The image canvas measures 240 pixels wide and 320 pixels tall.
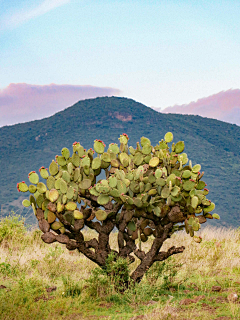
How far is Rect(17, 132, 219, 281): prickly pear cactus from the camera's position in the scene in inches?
216

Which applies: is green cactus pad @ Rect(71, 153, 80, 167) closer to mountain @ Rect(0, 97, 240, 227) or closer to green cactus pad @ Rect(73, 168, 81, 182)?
green cactus pad @ Rect(73, 168, 81, 182)

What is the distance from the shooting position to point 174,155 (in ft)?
19.1

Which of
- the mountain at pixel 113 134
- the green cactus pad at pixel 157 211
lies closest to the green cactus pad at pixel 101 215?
the green cactus pad at pixel 157 211

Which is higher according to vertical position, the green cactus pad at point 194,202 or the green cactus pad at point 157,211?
the green cactus pad at point 194,202

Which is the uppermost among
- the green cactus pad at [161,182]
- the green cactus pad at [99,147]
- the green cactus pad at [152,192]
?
the green cactus pad at [99,147]

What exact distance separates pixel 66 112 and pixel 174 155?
149m

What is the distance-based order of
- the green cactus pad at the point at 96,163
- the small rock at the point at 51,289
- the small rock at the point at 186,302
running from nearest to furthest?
the small rock at the point at 186,302, the green cactus pad at the point at 96,163, the small rock at the point at 51,289

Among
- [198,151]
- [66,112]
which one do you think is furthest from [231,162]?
[66,112]

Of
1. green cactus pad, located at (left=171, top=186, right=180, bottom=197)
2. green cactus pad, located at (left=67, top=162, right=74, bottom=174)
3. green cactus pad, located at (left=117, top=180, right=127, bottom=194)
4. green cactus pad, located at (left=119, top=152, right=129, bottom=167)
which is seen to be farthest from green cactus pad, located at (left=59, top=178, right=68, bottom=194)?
green cactus pad, located at (left=171, top=186, right=180, bottom=197)

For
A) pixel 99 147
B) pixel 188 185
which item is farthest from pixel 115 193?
pixel 188 185

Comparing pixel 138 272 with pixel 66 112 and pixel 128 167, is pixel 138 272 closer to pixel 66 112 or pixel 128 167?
pixel 128 167

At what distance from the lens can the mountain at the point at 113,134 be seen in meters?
120

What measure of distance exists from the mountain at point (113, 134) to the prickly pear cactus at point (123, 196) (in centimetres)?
10559

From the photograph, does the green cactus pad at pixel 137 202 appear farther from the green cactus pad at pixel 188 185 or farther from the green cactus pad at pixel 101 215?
the green cactus pad at pixel 188 185
